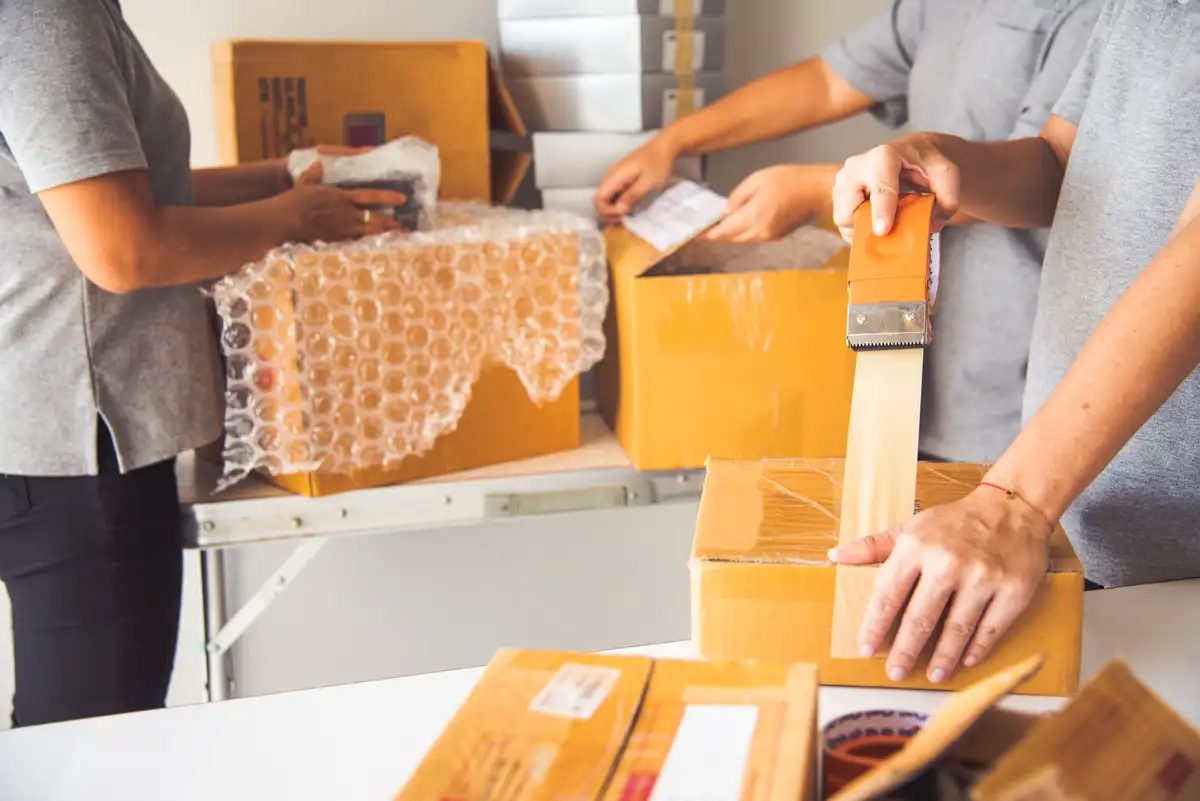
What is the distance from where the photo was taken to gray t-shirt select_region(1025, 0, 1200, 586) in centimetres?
99

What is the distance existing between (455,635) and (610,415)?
0.65 meters

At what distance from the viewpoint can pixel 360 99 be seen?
1.76m

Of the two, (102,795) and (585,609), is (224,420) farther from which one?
(585,609)

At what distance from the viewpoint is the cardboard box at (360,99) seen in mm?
1708

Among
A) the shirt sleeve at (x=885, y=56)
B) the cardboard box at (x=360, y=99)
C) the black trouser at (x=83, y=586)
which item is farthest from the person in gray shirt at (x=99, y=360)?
the shirt sleeve at (x=885, y=56)

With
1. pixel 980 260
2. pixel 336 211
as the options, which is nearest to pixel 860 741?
pixel 980 260

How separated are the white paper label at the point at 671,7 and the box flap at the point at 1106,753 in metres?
1.40

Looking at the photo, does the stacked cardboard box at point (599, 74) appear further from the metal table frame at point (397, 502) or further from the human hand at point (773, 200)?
the metal table frame at point (397, 502)

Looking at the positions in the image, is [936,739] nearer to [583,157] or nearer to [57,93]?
[57,93]

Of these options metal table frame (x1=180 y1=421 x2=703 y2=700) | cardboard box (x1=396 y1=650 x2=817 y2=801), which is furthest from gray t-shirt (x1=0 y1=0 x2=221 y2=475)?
cardboard box (x1=396 y1=650 x2=817 y2=801)

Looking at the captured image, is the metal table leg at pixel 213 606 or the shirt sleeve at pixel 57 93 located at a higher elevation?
the shirt sleeve at pixel 57 93

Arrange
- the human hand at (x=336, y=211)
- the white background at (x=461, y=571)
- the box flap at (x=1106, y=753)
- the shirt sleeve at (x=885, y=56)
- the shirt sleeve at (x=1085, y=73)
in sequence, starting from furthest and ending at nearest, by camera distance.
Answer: the white background at (x=461, y=571) < the shirt sleeve at (x=885, y=56) < the human hand at (x=336, y=211) < the shirt sleeve at (x=1085, y=73) < the box flap at (x=1106, y=753)

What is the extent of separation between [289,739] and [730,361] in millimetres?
975

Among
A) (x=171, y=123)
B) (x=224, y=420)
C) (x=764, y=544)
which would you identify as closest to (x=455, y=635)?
(x=224, y=420)
